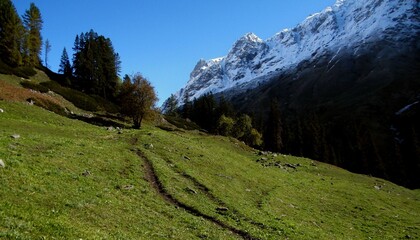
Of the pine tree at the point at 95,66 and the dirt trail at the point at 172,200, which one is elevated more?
the pine tree at the point at 95,66

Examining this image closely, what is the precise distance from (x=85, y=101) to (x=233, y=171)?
2196 inches

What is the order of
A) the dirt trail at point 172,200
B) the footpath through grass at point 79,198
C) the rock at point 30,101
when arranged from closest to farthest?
the footpath through grass at point 79,198 → the dirt trail at point 172,200 → the rock at point 30,101

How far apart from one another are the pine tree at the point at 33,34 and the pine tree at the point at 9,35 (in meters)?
6.82

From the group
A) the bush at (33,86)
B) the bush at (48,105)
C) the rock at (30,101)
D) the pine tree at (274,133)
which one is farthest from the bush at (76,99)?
the pine tree at (274,133)

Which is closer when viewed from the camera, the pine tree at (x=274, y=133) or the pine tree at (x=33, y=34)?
the pine tree at (x=33, y=34)

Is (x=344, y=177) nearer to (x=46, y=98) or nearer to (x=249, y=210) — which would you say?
(x=249, y=210)

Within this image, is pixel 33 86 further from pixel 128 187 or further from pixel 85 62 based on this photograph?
pixel 128 187

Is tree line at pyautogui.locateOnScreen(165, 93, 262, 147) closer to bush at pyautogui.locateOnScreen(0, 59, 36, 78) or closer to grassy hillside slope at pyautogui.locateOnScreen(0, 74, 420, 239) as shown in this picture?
bush at pyautogui.locateOnScreen(0, 59, 36, 78)

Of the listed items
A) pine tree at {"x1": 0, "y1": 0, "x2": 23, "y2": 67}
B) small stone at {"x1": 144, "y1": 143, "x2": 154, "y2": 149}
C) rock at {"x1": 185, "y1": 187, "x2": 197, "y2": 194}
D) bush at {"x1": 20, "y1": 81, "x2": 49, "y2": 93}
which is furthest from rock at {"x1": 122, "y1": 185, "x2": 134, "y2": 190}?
pine tree at {"x1": 0, "y1": 0, "x2": 23, "y2": 67}

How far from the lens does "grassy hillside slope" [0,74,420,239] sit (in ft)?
60.6

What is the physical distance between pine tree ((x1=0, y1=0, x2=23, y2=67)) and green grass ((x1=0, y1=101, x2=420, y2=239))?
48.5 m

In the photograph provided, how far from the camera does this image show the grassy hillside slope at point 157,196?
60.6ft

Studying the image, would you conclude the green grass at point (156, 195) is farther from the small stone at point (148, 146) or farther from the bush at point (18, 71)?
the bush at point (18, 71)

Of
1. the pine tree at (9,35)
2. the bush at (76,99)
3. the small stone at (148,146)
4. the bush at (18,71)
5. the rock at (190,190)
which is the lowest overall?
the rock at (190,190)
